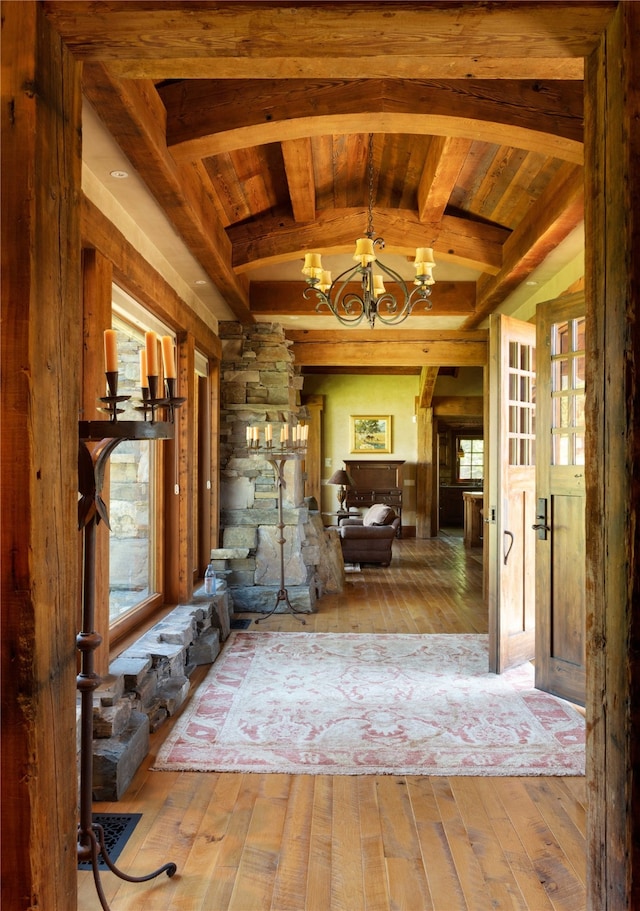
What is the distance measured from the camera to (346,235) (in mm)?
4355

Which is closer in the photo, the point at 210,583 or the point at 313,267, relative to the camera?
the point at 313,267

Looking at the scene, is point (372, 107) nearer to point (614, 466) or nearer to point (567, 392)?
point (567, 392)

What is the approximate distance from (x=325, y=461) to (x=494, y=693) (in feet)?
26.9

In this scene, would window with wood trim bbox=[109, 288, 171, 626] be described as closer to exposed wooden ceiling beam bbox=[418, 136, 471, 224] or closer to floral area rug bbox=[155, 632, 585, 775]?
floral area rug bbox=[155, 632, 585, 775]

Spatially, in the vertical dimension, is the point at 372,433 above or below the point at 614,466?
above

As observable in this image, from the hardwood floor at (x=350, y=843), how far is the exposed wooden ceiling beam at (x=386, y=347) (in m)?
4.87

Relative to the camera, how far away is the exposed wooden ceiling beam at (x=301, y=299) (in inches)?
223

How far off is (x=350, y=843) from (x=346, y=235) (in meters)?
3.65

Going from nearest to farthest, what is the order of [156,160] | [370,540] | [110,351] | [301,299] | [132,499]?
[110,351] < [156,160] < [132,499] < [301,299] < [370,540]

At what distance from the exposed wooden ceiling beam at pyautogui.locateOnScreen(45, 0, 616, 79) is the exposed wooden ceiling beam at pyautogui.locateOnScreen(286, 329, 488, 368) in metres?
5.41

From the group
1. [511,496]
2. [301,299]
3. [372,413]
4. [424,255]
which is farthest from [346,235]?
[372,413]

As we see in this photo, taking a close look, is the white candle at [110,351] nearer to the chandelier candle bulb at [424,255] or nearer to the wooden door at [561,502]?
the chandelier candle bulb at [424,255]

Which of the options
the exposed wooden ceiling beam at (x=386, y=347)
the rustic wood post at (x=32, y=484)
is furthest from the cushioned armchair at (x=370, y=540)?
the rustic wood post at (x=32, y=484)

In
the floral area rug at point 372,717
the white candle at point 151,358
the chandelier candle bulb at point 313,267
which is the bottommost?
the floral area rug at point 372,717
